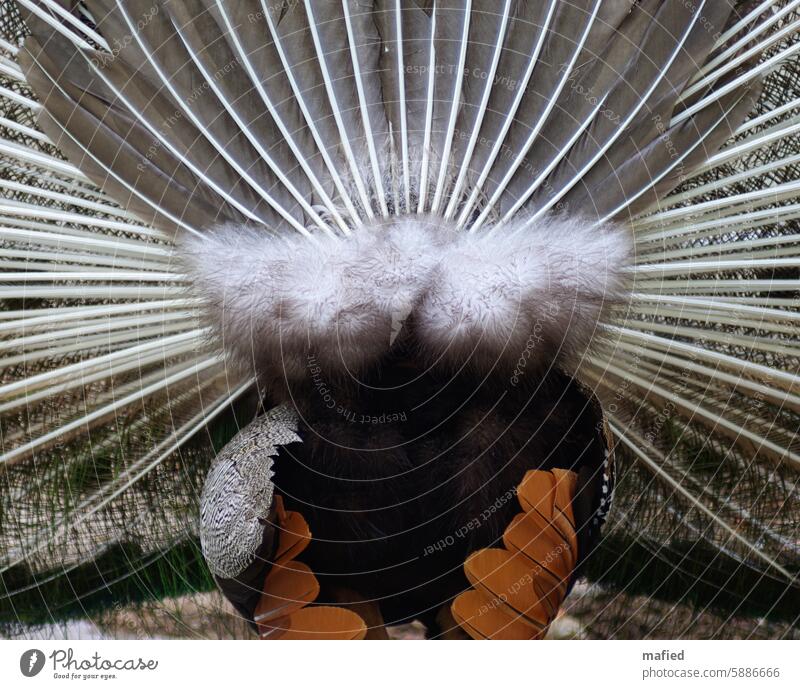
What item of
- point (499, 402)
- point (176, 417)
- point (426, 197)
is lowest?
point (176, 417)

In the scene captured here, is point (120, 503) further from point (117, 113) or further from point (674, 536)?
point (674, 536)

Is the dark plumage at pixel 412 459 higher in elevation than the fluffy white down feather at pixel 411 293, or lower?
lower

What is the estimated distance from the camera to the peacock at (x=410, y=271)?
2.07 ft

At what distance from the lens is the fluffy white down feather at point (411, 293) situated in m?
0.59

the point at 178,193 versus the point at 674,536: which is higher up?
the point at 178,193

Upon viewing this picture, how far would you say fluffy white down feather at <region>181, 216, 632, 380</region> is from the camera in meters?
0.59

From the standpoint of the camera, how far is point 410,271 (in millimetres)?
586

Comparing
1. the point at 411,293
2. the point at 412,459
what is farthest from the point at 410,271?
the point at 412,459

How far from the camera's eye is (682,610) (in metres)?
0.99

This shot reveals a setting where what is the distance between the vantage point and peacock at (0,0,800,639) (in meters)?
0.63

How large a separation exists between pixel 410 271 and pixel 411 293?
2 centimetres

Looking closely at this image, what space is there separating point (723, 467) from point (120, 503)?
0.68m

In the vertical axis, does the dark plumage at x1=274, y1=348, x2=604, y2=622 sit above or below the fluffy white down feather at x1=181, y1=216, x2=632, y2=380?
below
